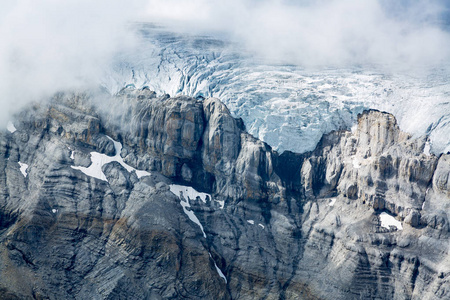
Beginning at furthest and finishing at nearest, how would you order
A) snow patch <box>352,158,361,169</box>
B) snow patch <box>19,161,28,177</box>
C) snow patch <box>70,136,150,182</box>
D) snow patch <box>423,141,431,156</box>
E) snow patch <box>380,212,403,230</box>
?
snow patch <box>19,161,28,177</box>
snow patch <box>70,136,150,182</box>
snow patch <box>352,158,361,169</box>
snow patch <box>423,141,431,156</box>
snow patch <box>380,212,403,230</box>

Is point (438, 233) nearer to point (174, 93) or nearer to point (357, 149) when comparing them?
point (357, 149)

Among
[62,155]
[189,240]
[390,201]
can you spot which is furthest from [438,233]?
[62,155]

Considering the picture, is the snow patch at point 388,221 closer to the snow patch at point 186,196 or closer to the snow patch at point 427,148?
the snow patch at point 427,148

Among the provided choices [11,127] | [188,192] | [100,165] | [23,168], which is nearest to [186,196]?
[188,192]

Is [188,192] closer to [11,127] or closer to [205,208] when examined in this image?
[205,208]

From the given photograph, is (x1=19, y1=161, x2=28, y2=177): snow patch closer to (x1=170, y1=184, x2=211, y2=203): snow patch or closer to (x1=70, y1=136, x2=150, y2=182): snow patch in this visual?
(x1=70, y1=136, x2=150, y2=182): snow patch

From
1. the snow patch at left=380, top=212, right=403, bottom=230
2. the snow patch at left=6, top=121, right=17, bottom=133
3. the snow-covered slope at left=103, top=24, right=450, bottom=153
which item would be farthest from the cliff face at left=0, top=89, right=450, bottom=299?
the snow-covered slope at left=103, top=24, right=450, bottom=153
